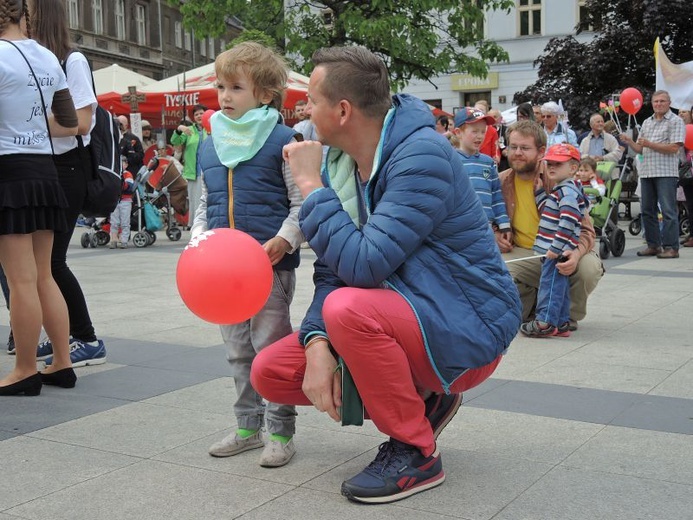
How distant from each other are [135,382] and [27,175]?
118 cm

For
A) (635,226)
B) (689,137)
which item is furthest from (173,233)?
(689,137)

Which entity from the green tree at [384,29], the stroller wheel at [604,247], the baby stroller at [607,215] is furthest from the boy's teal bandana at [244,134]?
the green tree at [384,29]

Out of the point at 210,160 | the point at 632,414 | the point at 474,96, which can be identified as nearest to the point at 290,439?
the point at 210,160

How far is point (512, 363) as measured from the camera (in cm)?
542

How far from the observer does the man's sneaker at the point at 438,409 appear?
11.1 feet

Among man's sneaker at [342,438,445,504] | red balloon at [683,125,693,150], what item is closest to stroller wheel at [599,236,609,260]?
red balloon at [683,125,693,150]

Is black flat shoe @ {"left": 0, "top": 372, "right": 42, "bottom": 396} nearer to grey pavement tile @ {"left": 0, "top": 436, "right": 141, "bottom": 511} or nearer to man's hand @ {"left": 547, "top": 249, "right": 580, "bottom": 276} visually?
grey pavement tile @ {"left": 0, "top": 436, "right": 141, "bottom": 511}

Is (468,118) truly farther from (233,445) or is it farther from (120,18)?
(120,18)

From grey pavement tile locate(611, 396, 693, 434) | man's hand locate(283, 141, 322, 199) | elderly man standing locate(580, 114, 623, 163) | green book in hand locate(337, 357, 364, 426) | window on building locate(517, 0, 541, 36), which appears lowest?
grey pavement tile locate(611, 396, 693, 434)

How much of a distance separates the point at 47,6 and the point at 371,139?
7.29 feet

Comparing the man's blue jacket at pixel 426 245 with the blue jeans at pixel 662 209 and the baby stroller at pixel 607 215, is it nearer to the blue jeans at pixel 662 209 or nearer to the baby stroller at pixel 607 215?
the baby stroller at pixel 607 215

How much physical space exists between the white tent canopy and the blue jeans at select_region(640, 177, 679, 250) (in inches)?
483

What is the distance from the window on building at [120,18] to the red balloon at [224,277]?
49354 millimetres

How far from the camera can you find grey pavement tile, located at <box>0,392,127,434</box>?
13.4 ft
